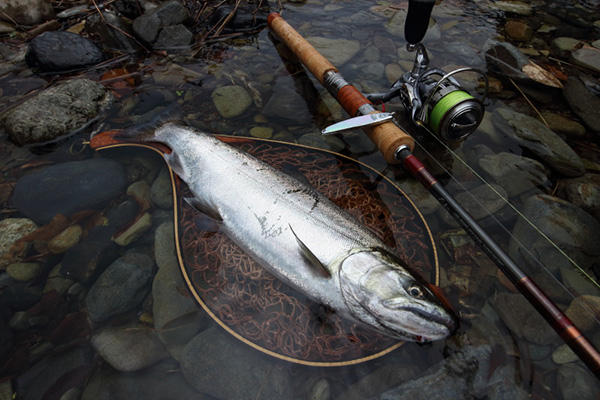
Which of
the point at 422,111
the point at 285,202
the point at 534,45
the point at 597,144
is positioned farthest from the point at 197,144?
the point at 534,45

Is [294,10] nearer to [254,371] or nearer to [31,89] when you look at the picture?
[31,89]

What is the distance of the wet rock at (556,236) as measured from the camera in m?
3.29

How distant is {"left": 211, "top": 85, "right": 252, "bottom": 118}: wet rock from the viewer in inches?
191

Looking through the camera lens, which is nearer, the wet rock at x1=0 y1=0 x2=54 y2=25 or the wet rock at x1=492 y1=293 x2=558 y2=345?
the wet rock at x1=492 y1=293 x2=558 y2=345

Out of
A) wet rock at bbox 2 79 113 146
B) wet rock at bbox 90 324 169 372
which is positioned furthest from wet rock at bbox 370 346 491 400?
wet rock at bbox 2 79 113 146

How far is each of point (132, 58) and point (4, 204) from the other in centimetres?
380

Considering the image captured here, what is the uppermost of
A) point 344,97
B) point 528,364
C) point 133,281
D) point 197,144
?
point 344,97

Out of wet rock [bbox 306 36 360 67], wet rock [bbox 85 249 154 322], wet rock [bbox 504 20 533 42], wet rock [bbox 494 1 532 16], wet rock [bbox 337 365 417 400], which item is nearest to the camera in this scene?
wet rock [bbox 337 365 417 400]

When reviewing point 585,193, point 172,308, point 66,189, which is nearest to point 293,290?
point 172,308

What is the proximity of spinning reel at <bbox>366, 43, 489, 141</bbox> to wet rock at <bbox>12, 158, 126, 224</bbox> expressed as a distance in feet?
12.8

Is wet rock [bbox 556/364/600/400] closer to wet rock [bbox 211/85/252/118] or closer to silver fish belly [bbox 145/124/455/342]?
silver fish belly [bbox 145/124/455/342]

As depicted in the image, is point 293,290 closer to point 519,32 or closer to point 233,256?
point 233,256

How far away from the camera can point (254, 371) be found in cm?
271

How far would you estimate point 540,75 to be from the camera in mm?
5562
